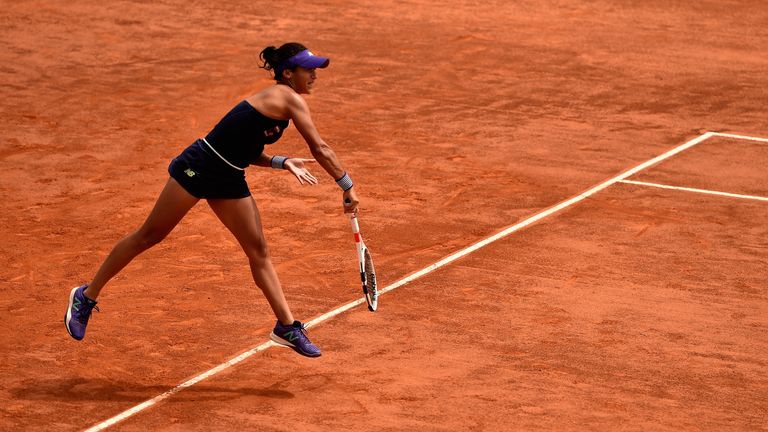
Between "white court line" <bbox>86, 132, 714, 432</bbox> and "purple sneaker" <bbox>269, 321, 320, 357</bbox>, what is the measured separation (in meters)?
0.53

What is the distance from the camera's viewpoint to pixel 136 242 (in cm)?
911

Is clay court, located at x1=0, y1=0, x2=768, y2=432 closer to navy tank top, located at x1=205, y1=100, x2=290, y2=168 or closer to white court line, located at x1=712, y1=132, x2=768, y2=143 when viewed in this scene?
white court line, located at x1=712, y1=132, x2=768, y2=143

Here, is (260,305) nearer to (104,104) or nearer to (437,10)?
(104,104)

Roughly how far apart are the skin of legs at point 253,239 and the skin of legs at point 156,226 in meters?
0.22

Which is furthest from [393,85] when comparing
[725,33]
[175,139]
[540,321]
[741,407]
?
[741,407]

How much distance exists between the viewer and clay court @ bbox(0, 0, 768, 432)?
8984 mm

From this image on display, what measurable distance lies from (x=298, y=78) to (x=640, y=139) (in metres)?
7.89

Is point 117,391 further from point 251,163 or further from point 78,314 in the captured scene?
point 251,163

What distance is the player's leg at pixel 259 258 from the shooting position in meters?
8.96

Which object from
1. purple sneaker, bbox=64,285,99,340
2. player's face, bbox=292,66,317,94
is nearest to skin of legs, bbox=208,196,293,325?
player's face, bbox=292,66,317,94

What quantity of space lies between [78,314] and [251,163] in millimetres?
1676

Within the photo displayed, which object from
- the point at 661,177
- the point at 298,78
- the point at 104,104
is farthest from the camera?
the point at 104,104

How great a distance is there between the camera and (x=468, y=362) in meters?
9.54

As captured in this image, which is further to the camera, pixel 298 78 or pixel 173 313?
pixel 173 313
